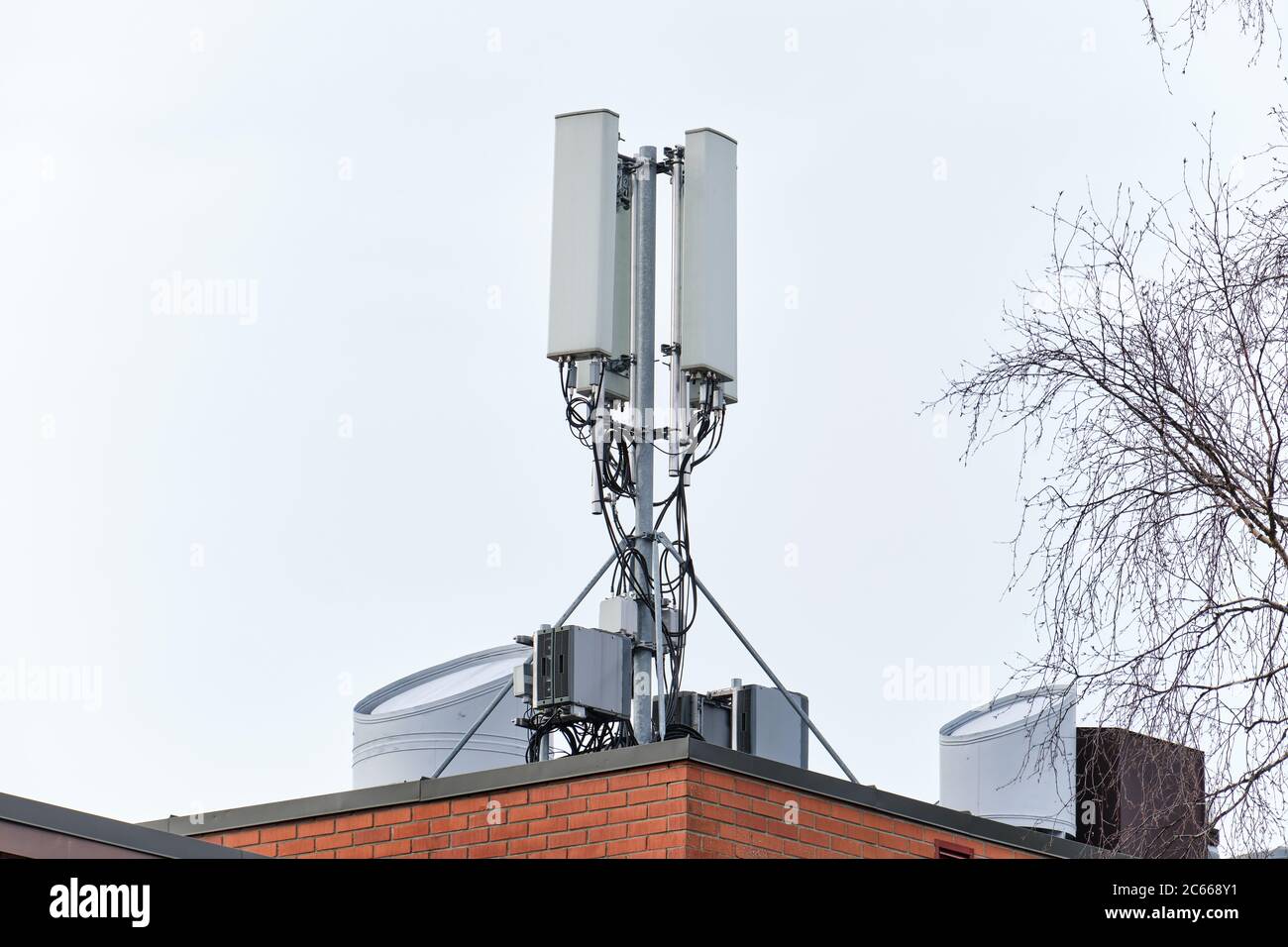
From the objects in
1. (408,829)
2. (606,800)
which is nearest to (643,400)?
(408,829)

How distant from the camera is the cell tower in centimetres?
1123

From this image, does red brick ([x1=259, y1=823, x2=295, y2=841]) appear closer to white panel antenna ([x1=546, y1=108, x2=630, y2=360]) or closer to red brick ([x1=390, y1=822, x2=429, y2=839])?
red brick ([x1=390, y1=822, x2=429, y2=839])

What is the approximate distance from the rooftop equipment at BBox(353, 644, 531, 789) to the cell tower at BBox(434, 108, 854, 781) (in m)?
1.74

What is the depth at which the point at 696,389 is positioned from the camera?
12.2 m

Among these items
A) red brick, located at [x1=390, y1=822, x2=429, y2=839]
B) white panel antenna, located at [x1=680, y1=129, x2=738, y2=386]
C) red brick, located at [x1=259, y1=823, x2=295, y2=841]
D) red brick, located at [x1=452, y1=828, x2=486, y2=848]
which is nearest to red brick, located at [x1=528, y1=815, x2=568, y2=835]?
red brick, located at [x1=452, y1=828, x2=486, y2=848]

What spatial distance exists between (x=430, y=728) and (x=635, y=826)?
4.56 m

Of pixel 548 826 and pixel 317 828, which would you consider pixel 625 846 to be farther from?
pixel 317 828

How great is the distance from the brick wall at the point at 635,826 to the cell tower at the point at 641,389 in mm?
958

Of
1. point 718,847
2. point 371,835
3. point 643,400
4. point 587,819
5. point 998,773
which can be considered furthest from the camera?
point 998,773

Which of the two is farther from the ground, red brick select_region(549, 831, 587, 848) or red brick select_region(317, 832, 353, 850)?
red brick select_region(317, 832, 353, 850)

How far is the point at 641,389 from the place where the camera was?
A: 39.8ft

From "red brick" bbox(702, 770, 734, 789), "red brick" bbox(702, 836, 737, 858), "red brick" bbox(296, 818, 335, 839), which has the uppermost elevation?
"red brick" bbox(702, 770, 734, 789)

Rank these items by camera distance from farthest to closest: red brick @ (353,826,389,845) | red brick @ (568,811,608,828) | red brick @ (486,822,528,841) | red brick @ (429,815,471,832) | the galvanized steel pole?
the galvanized steel pole → red brick @ (353,826,389,845) → red brick @ (429,815,471,832) → red brick @ (486,822,528,841) → red brick @ (568,811,608,828)
